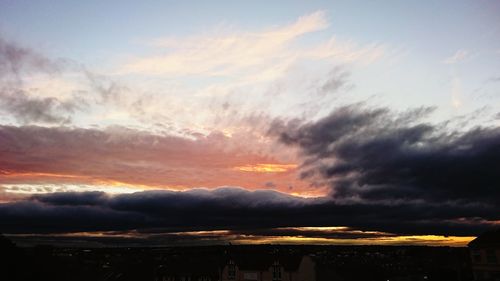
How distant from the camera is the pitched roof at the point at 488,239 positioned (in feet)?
223

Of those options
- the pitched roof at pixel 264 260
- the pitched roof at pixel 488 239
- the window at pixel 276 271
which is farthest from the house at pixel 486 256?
the window at pixel 276 271

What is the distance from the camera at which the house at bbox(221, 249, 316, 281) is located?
82.3 meters

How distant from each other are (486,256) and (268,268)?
39.4m

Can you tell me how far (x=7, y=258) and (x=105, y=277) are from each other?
53.8m

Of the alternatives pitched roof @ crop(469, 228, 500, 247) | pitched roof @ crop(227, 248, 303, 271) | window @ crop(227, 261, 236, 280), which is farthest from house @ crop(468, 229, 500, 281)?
window @ crop(227, 261, 236, 280)

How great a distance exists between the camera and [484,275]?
6912cm

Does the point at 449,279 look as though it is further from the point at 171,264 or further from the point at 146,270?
the point at 146,270

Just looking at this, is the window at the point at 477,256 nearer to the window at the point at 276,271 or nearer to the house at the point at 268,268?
the house at the point at 268,268

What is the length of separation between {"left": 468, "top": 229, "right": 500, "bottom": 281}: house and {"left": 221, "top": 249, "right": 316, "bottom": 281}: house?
28.0 meters

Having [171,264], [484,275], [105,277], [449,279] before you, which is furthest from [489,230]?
[105,277]

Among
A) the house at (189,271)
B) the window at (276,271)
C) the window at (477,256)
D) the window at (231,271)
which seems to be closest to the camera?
the window at (477,256)

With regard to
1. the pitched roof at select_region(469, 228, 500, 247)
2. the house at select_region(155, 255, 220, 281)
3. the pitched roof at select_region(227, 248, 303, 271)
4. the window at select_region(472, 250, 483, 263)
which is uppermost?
the pitched roof at select_region(469, 228, 500, 247)

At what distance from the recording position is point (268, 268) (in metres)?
86.2

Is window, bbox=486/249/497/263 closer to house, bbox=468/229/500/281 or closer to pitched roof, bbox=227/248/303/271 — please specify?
house, bbox=468/229/500/281
